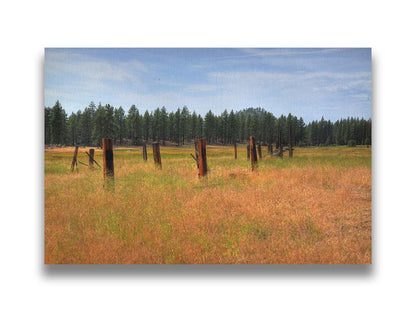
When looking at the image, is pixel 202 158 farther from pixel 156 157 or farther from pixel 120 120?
pixel 120 120

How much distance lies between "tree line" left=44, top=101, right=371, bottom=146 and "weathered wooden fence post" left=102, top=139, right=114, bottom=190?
13cm

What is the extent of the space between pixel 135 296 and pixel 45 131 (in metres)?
3.24

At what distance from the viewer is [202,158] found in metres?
5.67

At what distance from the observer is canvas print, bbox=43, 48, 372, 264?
4.11 meters

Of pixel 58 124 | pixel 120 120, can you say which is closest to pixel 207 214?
pixel 120 120

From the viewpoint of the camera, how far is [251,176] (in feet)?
18.9

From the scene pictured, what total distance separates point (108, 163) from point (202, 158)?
1.86m

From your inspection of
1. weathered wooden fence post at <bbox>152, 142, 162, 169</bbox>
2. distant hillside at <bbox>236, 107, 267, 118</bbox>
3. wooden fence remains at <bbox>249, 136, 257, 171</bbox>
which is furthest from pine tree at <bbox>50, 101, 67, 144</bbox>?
wooden fence remains at <bbox>249, 136, 257, 171</bbox>

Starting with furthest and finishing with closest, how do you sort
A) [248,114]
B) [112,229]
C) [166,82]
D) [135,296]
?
[248,114]
[166,82]
[135,296]
[112,229]

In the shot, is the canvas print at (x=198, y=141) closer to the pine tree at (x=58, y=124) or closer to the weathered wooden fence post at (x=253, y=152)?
the pine tree at (x=58, y=124)

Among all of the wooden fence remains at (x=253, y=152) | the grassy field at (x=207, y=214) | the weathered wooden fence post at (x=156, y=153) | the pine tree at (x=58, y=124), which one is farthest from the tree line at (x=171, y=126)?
the wooden fence remains at (x=253, y=152)

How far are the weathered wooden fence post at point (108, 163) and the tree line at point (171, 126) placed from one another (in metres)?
0.13
